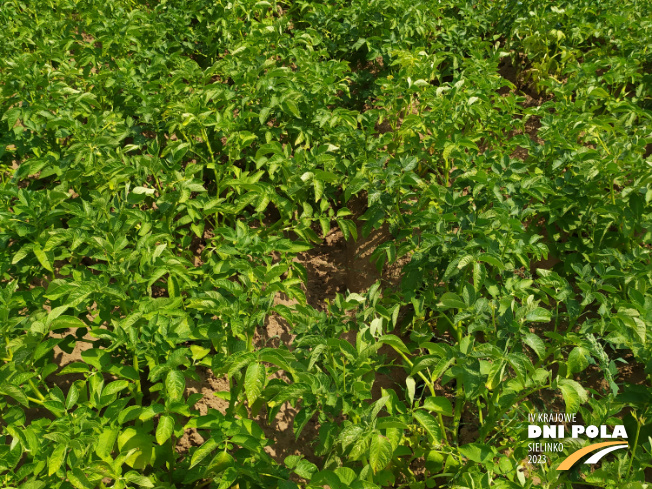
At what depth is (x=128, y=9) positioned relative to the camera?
468cm

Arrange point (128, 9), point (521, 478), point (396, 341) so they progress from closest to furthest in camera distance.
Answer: point (521, 478) < point (396, 341) < point (128, 9)

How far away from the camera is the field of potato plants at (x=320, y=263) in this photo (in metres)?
1.75

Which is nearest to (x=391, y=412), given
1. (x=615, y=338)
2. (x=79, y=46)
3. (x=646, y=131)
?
(x=615, y=338)

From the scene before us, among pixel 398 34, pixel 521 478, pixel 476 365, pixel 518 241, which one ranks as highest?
pixel 398 34

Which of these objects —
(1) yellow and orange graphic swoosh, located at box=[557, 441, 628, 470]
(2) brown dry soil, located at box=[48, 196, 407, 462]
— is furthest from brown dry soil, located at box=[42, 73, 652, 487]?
(1) yellow and orange graphic swoosh, located at box=[557, 441, 628, 470]

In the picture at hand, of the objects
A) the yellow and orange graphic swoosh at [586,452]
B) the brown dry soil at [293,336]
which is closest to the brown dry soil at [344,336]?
the brown dry soil at [293,336]

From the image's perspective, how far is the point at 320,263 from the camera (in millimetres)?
3275

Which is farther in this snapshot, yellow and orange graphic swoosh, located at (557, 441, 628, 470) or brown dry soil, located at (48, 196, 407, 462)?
brown dry soil, located at (48, 196, 407, 462)

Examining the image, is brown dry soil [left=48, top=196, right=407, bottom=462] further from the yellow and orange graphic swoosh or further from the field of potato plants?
the yellow and orange graphic swoosh

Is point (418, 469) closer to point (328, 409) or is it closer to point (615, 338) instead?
point (328, 409)

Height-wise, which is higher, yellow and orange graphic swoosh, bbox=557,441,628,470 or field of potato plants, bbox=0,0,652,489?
field of potato plants, bbox=0,0,652,489

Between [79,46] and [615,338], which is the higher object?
[79,46]

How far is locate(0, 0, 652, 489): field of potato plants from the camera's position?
1.75m

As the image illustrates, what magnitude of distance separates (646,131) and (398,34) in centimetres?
195
